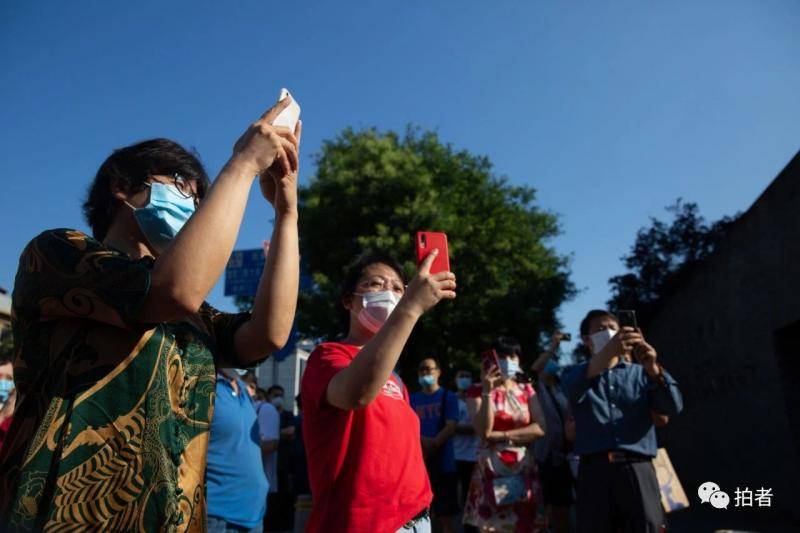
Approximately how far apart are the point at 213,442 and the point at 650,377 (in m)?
3.14

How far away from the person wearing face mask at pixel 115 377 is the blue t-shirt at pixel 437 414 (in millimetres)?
5826

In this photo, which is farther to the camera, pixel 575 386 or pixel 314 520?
pixel 575 386

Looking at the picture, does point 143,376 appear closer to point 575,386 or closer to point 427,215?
point 575,386

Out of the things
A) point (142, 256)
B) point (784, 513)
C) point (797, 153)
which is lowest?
point (784, 513)

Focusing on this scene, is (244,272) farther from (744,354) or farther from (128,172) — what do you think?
(128,172)

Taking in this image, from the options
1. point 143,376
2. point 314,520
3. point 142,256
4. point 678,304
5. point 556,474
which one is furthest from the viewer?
point 678,304

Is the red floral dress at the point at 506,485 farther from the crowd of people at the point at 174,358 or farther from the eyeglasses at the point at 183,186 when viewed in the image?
the eyeglasses at the point at 183,186

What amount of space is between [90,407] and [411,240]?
18.1 m

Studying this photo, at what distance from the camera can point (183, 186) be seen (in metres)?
1.75

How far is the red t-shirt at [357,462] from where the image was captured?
7.55ft

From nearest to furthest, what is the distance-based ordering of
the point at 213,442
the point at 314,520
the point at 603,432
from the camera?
the point at 314,520, the point at 213,442, the point at 603,432

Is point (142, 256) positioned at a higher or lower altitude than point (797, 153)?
lower

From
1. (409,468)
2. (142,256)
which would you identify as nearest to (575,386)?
(409,468)

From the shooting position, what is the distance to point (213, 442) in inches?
138
